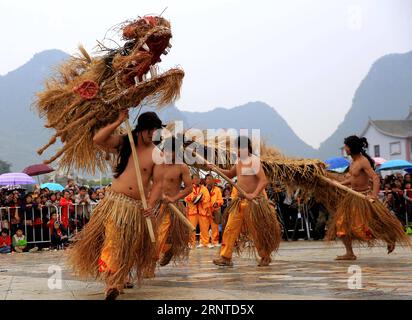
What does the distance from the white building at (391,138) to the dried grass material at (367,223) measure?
116 feet

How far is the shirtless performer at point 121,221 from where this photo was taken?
4.99m

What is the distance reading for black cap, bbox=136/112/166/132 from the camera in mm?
5387

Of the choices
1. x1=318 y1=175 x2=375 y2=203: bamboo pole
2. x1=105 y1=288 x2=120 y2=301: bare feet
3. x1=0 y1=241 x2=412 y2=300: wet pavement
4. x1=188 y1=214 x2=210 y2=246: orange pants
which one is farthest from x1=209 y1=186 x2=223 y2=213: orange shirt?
x1=105 y1=288 x2=120 y2=301: bare feet

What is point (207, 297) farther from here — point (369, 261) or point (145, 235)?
point (369, 261)

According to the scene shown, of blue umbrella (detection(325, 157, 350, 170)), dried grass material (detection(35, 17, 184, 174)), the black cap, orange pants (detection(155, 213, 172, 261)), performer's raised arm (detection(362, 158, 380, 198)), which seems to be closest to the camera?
dried grass material (detection(35, 17, 184, 174))

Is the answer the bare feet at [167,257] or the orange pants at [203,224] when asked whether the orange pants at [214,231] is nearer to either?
the orange pants at [203,224]

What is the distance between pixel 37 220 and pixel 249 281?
772cm

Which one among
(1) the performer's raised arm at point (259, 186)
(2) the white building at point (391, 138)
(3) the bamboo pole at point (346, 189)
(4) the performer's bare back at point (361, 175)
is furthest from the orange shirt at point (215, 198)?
(2) the white building at point (391, 138)

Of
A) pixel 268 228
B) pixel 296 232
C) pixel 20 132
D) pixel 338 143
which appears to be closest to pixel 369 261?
pixel 268 228

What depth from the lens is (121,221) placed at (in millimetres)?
5074

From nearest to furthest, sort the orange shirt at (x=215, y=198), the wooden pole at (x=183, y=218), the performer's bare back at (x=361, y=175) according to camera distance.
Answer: the wooden pole at (x=183, y=218), the performer's bare back at (x=361, y=175), the orange shirt at (x=215, y=198)

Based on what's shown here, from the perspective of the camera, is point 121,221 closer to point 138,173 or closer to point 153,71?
point 138,173

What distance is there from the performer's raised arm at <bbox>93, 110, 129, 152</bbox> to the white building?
128ft

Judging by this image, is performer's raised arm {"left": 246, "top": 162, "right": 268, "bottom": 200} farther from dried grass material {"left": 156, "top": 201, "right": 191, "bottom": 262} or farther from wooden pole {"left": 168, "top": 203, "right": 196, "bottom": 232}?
wooden pole {"left": 168, "top": 203, "right": 196, "bottom": 232}
